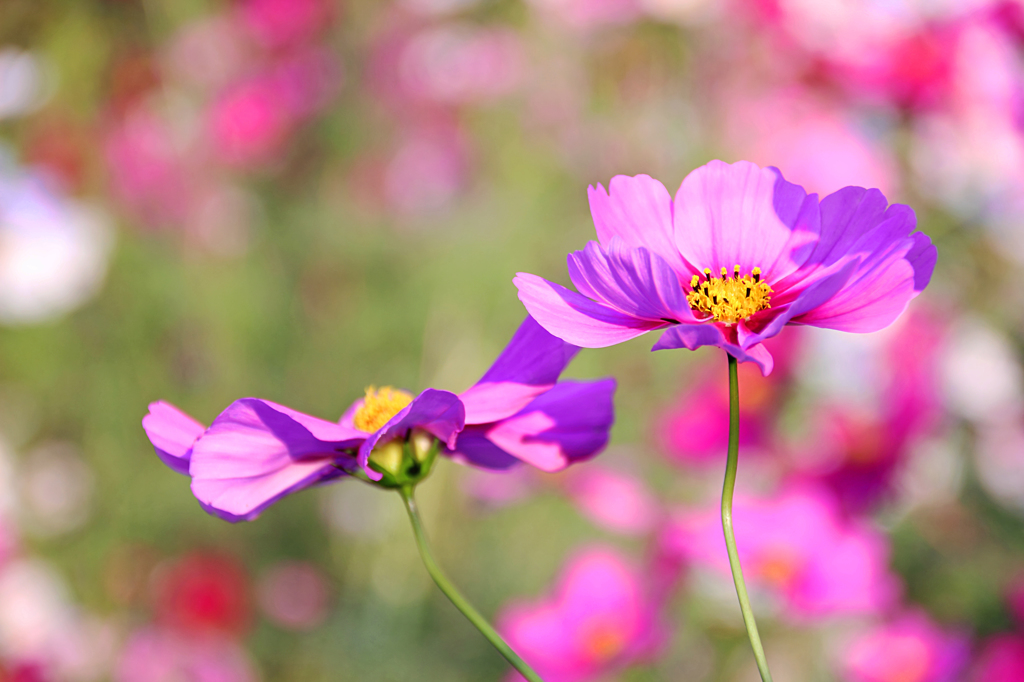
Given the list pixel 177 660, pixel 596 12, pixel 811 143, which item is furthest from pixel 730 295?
pixel 596 12

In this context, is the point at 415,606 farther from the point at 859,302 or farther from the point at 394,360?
the point at 859,302

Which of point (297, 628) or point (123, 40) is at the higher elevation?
point (123, 40)

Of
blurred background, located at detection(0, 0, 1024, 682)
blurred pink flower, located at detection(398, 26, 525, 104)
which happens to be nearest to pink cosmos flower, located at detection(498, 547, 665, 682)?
blurred background, located at detection(0, 0, 1024, 682)

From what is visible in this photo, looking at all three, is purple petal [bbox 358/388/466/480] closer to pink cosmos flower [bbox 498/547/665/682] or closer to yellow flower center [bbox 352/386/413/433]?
yellow flower center [bbox 352/386/413/433]

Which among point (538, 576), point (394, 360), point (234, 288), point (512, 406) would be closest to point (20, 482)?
point (234, 288)

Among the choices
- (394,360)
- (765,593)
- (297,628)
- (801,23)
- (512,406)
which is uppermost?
(801,23)

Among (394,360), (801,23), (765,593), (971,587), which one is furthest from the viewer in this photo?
(394,360)

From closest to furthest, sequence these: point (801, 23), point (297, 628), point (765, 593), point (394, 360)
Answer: point (765, 593)
point (801, 23)
point (297, 628)
point (394, 360)
